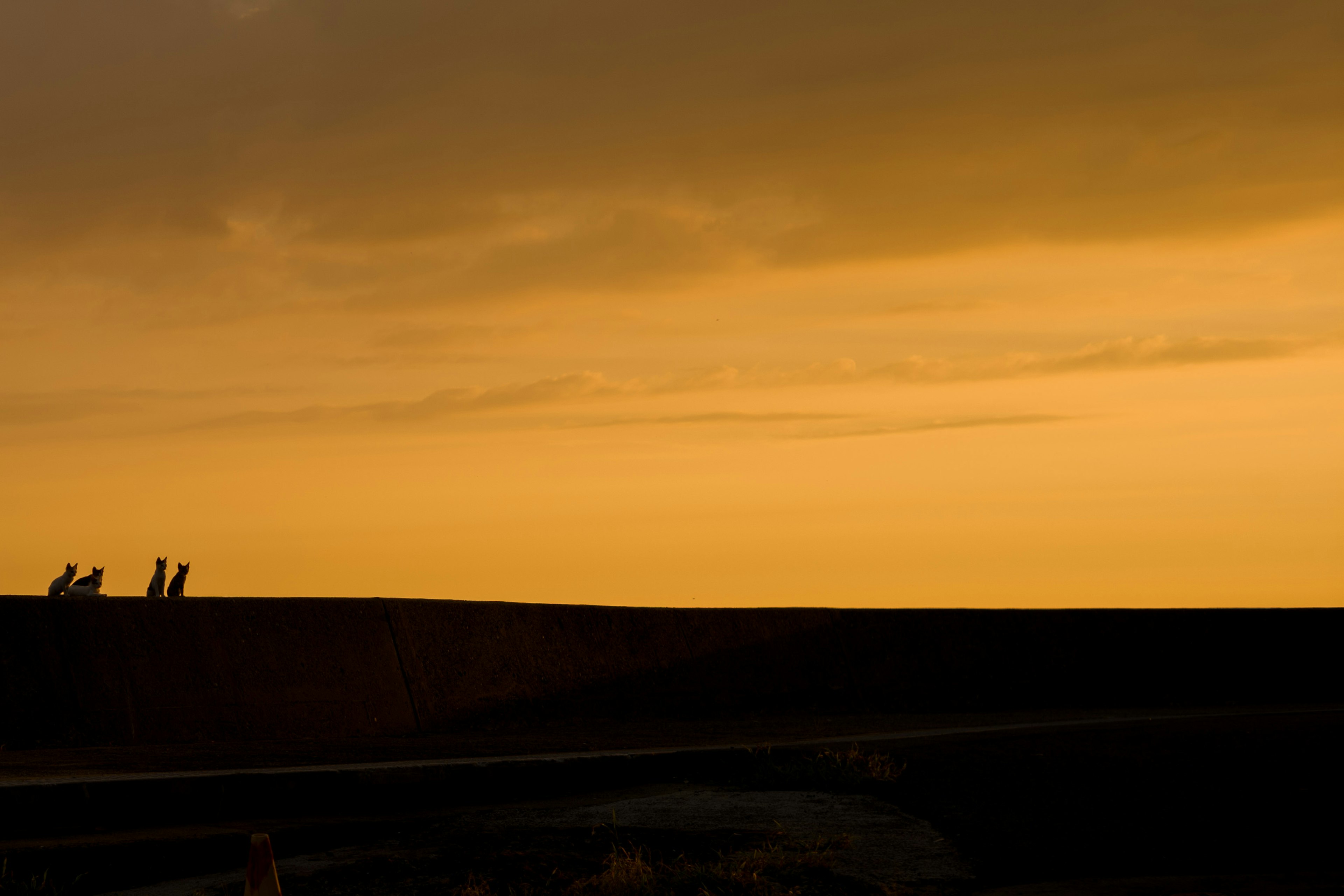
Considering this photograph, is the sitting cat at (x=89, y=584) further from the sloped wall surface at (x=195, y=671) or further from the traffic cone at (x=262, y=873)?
the traffic cone at (x=262, y=873)

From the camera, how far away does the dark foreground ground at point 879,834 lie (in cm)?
601

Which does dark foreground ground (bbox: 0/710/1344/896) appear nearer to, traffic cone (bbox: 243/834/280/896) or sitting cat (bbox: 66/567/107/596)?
traffic cone (bbox: 243/834/280/896)

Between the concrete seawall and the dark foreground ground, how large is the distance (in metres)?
1.25

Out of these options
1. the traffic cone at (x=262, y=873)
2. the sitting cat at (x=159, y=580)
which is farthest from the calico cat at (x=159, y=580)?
the traffic cone at (x=262, y=873)

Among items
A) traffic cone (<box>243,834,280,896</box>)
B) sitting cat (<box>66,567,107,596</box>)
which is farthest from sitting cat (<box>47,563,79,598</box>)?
traffic cone (<box>243,834,280,896</box>)

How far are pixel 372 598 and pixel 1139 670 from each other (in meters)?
7.88

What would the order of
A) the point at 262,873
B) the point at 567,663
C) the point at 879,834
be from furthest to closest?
the point at 567,663, the point at 879,834, the point at 262,873

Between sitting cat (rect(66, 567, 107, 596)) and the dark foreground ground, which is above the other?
sitting cat (rect(66, 567, 107, 596))

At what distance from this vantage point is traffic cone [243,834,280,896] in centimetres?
439

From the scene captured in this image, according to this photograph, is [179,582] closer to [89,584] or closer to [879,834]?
[89,584]

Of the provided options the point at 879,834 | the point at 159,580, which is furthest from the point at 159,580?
the point at 879,834

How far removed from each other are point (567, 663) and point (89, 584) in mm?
4181

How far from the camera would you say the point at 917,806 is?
761 centimetres

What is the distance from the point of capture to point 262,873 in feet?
14.4
